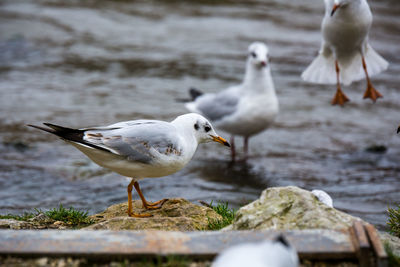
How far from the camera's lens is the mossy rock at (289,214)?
3.58m

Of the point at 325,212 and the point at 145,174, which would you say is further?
the point at 145,174

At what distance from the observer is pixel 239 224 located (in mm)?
3756

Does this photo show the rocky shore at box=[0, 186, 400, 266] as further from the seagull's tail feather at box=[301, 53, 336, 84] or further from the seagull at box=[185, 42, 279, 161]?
the seagull at box=[185, 42, 279, 161]

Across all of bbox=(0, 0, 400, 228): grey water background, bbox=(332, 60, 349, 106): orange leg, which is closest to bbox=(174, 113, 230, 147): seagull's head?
bbox=(0, 0, 400, 228): grey water background

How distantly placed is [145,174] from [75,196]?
8.77 ft

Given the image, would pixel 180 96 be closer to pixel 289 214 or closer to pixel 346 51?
pixel 346 51

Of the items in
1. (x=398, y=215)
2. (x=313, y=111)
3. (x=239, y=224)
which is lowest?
(x=313, y=111)

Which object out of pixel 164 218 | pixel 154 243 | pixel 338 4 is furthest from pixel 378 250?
pixel 338 4

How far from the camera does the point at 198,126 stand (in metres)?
4.83

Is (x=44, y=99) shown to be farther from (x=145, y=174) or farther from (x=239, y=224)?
(x=239, y=224)

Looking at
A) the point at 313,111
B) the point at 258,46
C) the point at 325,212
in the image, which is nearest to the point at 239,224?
the point at 325,212

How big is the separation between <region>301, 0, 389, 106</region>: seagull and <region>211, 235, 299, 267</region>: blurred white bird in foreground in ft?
13.3

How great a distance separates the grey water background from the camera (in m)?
7.62

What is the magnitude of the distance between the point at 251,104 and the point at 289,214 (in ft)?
17.0
